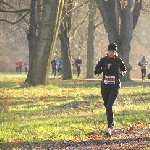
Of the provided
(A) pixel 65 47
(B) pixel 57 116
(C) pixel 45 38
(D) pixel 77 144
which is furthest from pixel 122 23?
(D) pixel 77 144

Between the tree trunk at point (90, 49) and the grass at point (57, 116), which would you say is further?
the tree trunk at point (90, 49)

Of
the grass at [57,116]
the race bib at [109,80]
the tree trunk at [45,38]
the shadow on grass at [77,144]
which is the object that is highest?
the tree trunk at [45,38]

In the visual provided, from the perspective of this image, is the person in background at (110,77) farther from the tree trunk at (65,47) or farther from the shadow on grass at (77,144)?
the tree trunk at (65,47)

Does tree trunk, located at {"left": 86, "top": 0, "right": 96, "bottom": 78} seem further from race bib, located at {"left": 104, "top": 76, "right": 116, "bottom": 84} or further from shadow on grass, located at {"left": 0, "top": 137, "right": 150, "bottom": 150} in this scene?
shadow on grass, located at {"left": 0, "top": 137, "right": 150, "bottom": 150}

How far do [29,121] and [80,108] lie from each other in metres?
3.13

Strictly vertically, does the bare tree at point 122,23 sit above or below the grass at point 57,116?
above

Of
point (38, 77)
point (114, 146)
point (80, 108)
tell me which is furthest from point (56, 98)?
point (114, 146)

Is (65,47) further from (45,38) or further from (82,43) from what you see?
(82,43)

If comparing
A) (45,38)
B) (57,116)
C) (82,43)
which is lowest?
(57,116)

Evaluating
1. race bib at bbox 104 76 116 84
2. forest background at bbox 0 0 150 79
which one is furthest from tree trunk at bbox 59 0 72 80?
race bib at bbox 104 76 116 84

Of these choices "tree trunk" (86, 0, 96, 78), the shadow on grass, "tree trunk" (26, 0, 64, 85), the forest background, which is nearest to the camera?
the shadow on grass

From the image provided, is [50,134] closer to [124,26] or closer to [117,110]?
[117,110]

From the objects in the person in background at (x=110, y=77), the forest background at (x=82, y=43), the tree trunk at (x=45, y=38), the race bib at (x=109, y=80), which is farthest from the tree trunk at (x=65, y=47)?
the race bib at (x=109, y=80)

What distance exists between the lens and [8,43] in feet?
298
